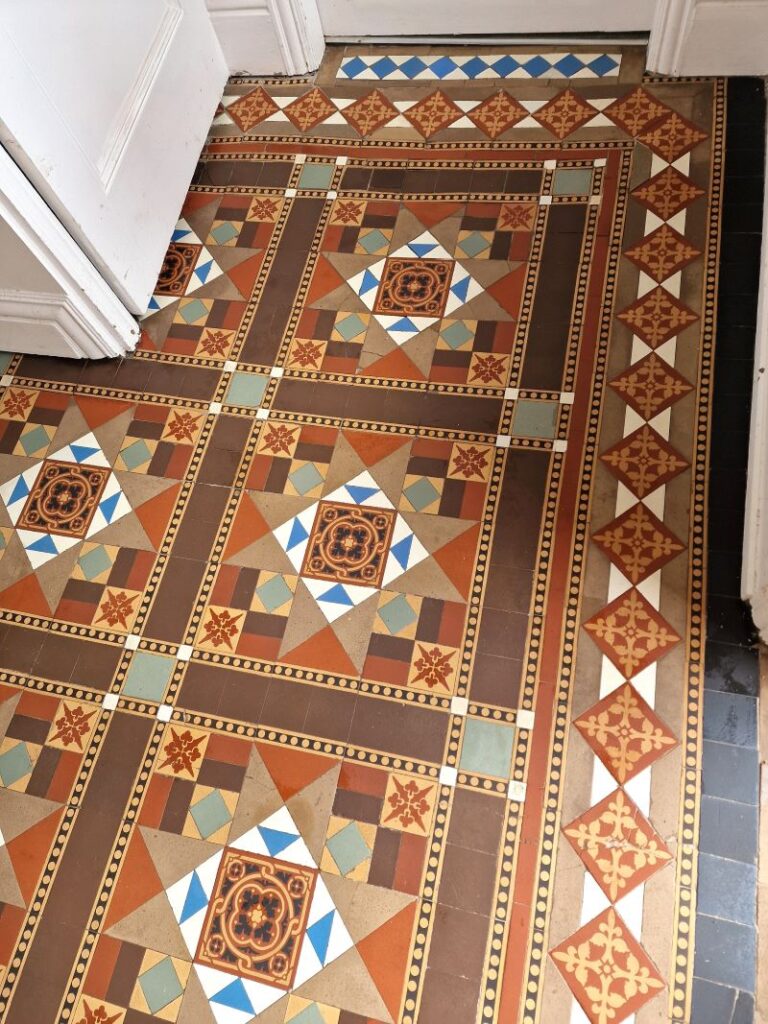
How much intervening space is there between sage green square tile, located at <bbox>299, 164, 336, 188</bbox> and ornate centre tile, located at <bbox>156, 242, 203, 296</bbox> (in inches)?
13.6

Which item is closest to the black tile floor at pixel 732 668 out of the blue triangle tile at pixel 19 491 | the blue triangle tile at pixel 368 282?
the blue triangle tile at pixel 368 282

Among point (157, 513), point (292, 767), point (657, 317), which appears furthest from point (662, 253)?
point (292, 767)

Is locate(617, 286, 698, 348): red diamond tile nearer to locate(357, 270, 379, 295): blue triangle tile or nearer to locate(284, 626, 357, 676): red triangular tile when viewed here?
locate(357, 270, 379, 295): blue triangle tile

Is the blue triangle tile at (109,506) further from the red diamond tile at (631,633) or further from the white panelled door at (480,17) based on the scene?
the white panelled door at (480,17)

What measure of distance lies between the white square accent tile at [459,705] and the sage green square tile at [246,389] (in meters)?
0.84

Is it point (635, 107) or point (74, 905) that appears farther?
point (635, 107)

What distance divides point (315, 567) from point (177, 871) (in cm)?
64

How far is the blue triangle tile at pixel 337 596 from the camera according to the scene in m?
1.64

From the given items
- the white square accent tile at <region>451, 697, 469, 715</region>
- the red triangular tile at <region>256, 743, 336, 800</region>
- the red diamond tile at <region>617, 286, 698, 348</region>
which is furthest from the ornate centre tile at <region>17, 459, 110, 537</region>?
the red diamond tile at <region>617, 286, 698, 348</region>

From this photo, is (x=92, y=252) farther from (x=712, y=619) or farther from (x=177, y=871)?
(x=712, y=619)

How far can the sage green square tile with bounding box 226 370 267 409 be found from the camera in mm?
1874

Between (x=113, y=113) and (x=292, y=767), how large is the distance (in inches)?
59.1

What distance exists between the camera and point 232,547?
172cm

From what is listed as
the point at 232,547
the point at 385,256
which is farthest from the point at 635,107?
the point at 232,547
